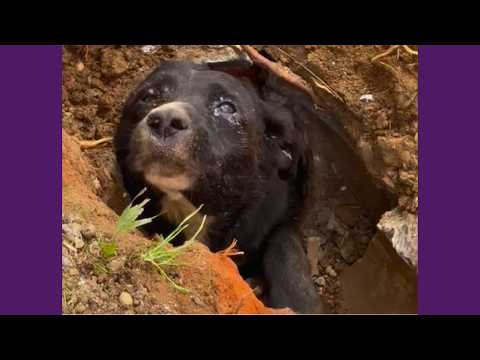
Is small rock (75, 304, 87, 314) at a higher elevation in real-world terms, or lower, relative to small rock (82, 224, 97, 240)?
lower

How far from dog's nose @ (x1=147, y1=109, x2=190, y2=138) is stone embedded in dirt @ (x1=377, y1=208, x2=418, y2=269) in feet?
2.79

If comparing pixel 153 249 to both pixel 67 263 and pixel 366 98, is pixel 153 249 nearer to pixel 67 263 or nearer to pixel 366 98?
pixel 67 263

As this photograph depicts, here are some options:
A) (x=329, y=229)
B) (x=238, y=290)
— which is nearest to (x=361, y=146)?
(x=329, y=229)

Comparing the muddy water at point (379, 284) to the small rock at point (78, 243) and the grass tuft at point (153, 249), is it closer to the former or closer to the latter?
the grass tuft at point (153, 249)

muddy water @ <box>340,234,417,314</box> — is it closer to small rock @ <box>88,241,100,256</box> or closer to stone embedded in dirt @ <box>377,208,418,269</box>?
stone embedded in dirt @ <box>377,208,418,269</box>

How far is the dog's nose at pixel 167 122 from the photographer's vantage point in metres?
2.62

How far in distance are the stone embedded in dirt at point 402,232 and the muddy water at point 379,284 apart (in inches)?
1.3

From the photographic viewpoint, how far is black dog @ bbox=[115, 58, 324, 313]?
2705 mm

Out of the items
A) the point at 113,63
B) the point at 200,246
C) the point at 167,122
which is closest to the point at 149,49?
the point at 113,63

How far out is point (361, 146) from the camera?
3.07 m

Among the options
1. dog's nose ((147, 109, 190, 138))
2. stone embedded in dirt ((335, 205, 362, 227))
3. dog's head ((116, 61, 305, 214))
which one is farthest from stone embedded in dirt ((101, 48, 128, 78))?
stone embedded in dirt ((335, 205, 362, 227))

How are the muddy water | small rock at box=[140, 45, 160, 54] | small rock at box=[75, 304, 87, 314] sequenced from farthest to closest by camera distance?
1. small rock at box=[140, 45, 160, 54]
2. the muddy water
3. small rock at box=[75, 304, 87, 314]

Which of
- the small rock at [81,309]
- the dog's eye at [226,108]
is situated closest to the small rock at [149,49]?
the dog's eye at [226,108]

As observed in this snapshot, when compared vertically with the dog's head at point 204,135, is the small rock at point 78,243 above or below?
below
